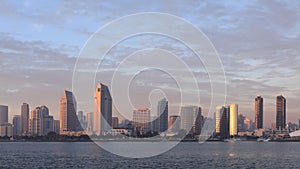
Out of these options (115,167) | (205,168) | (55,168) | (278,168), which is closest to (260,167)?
(278,168)

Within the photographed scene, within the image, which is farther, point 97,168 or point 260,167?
point 260,167

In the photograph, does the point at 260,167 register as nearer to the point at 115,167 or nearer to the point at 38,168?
the point at 115,167

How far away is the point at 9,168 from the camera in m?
88.1

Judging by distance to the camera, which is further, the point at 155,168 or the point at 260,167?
the point at 260,167

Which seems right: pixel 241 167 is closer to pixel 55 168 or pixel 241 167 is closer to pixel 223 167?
pixel 223 167

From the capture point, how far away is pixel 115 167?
8775 centimetres

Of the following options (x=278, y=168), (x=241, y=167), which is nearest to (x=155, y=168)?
(x=241, y=167)

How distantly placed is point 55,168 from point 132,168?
43.1 ft

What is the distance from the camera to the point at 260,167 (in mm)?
93062

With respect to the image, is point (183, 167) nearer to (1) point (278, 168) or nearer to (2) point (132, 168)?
(2) point (132, 168)

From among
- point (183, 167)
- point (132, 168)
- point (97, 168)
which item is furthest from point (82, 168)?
point (183, 167)

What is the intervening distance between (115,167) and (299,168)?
33.1 metres

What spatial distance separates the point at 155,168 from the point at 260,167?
20471mm

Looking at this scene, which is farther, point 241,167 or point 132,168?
point 241,167
